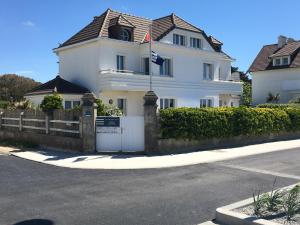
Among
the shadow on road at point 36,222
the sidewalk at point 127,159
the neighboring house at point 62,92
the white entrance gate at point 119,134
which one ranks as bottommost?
the shadow on road at point 36,222

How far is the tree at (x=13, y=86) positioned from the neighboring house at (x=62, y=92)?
28.0 metres

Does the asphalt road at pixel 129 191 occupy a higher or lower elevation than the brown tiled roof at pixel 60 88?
lower

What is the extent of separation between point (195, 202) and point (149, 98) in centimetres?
894

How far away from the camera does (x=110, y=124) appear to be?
1788 cm

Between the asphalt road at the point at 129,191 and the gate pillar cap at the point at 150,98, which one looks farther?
the gate pillar cap at the point at 150,98

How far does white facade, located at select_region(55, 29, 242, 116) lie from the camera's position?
28.9m

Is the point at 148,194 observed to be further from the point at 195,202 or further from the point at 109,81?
the point at 109,81

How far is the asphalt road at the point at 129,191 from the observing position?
8.06 m

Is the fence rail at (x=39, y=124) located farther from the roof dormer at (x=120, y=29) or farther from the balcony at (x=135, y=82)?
the roof dormer at (x=120, y=29)

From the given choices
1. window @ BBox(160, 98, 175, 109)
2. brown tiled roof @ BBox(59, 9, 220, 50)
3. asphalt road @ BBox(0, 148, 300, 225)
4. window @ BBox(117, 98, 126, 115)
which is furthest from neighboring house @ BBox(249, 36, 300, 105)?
asphalt road @ BBox(0, 148, 300, 225)

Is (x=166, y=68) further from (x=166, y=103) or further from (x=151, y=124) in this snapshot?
(x=151, y=124)

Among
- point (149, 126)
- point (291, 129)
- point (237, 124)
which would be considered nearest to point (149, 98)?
point (149, 126)

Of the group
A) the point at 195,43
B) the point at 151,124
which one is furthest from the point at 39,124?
the point at 195,43

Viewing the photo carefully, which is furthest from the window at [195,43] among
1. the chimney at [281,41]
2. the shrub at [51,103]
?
the chimney at [281,41]
